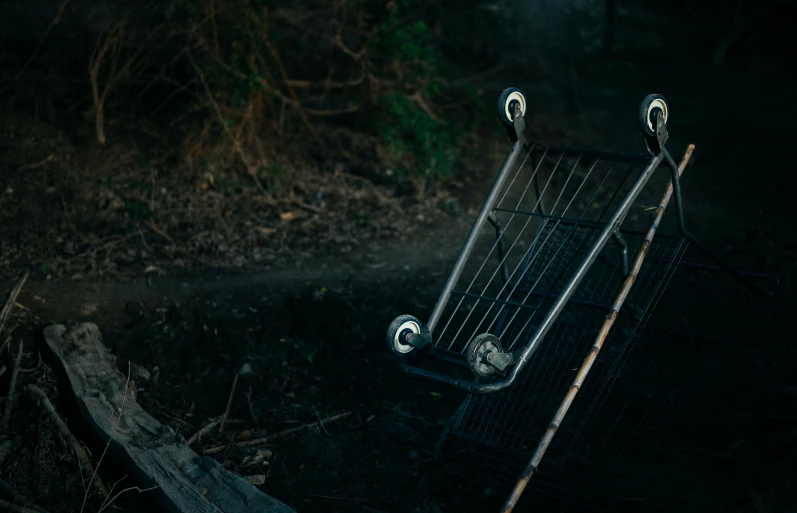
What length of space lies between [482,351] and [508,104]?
1.41 m

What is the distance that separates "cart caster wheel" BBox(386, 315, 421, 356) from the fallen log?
0.87 metres

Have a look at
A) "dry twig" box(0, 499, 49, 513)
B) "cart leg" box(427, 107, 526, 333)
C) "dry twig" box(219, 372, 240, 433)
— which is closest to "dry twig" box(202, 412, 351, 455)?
"dry twig" box(219, 372, 240, 433)

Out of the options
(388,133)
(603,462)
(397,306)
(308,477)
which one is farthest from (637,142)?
(308,477)

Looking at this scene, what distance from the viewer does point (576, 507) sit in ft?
12.1

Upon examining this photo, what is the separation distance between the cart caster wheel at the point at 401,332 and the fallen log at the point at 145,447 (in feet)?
2.84

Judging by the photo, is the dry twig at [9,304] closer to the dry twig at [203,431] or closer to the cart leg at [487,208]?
the dry twig at [203,431]

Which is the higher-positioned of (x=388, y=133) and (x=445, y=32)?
(x=445, y=32)

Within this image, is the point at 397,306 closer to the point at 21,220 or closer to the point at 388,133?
the point at 388,133

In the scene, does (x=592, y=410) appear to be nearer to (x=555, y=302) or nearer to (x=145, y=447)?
(x=555, y=302)

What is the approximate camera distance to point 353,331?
5.34 meters

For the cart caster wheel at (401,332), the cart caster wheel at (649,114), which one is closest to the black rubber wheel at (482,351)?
the cart caster wheel at (401,332)

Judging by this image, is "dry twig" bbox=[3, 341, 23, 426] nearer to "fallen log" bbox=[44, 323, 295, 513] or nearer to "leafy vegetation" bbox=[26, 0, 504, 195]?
"fallen log" bbox=[44, 323, 295, 513]

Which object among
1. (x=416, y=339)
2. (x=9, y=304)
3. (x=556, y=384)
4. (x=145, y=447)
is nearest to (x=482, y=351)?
(x=416, y=339)

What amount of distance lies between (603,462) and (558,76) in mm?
6951
